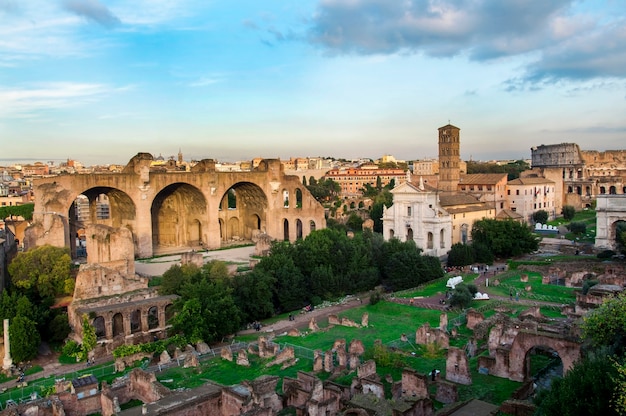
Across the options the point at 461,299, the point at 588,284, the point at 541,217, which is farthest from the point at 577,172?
the point at 461,299

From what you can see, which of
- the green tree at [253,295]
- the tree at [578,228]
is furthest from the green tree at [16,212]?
the tree at [578,228]

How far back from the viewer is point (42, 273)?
29266 mm

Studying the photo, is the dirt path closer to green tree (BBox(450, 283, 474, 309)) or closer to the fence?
green tree (BBox(450, 283, 474, 309))

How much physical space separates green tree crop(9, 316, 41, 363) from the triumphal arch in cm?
1282

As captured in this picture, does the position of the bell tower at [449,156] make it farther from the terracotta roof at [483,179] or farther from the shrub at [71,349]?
the shrub at [71,349]

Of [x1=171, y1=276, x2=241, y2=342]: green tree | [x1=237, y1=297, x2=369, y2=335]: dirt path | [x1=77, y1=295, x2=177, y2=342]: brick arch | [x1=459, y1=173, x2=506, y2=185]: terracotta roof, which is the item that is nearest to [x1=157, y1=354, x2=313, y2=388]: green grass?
[x1=171, y1=276, x2=241, y2=342]: green tree

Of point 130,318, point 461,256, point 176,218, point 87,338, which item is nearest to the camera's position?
point 87,338

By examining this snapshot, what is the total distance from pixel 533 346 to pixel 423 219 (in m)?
27.8

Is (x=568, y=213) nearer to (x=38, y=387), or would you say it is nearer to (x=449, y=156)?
(x=449, y=156)

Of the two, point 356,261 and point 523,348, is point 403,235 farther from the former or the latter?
point 523,348

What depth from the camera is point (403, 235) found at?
47031mm

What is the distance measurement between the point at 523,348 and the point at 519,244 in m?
27.1

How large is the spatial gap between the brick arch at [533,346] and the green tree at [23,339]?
19.5 m

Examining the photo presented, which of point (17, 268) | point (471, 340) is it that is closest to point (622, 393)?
point (471, 340)
